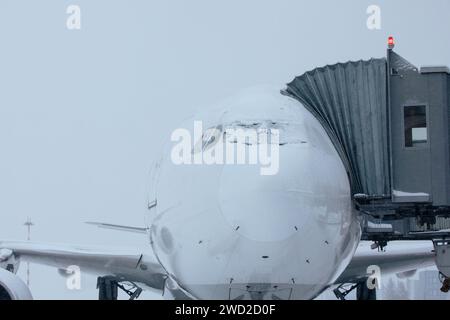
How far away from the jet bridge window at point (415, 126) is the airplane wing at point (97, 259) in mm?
6115

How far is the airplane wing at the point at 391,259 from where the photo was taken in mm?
16172

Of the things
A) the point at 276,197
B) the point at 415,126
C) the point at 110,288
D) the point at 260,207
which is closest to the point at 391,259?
the point at 110,288

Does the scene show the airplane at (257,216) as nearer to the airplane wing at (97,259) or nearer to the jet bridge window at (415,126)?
the jet bridge window at (415,126)

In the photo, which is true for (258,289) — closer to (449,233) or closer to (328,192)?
(328,192)

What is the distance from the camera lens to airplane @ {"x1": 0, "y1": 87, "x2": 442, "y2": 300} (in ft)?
30.3

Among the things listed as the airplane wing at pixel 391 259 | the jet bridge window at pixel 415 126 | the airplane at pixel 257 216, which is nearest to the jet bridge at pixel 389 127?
the jet bridge window at pixel 415 126

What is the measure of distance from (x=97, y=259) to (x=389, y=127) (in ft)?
24.8

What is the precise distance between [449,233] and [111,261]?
6.49 m

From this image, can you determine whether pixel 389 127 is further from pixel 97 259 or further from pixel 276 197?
pixel 97 259

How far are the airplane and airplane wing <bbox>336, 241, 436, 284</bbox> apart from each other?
4993 mm

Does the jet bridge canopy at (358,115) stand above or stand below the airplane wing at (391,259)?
above

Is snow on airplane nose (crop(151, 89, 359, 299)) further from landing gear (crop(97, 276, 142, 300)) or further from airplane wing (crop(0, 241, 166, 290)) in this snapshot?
landing gear (crop(97, 276, 142, 300))

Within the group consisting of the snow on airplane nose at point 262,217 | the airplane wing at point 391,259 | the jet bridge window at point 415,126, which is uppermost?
the jet bridge window at point 415,126

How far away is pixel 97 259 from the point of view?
1711 centimetres
